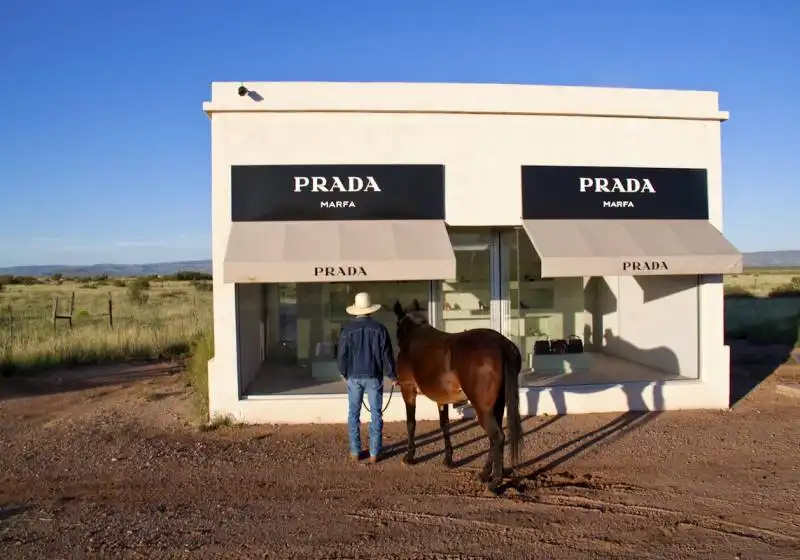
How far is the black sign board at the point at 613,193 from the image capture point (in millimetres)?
10125

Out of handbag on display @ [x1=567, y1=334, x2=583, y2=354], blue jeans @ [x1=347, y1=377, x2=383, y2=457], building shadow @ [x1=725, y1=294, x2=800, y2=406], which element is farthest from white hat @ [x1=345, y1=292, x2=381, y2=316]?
building shadow @ [x1=725, y1=294, x2=800, y2=406]

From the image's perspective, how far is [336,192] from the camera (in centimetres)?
973

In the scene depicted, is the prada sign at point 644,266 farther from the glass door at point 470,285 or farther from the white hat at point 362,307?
the white hat at point 362,307

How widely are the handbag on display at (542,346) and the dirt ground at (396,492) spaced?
2133 mm

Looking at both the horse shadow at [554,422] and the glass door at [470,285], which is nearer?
the horse shadow at [554,422]

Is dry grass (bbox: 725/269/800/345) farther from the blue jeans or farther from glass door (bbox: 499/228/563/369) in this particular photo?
the blue jeans

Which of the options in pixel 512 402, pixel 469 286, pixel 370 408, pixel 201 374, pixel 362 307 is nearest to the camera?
pixel 512 402

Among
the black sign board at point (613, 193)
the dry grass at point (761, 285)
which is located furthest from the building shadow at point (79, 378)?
the dry grass at point (761, 285)

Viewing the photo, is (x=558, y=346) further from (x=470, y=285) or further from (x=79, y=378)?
(x=79, y=378)

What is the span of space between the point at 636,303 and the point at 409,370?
714 cm

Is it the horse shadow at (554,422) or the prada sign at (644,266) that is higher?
the prada sign at (644,266)

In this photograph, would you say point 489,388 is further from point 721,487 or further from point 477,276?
point 477,276

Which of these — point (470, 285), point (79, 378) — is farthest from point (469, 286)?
point (79, 378)

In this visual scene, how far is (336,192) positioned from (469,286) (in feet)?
9.19
